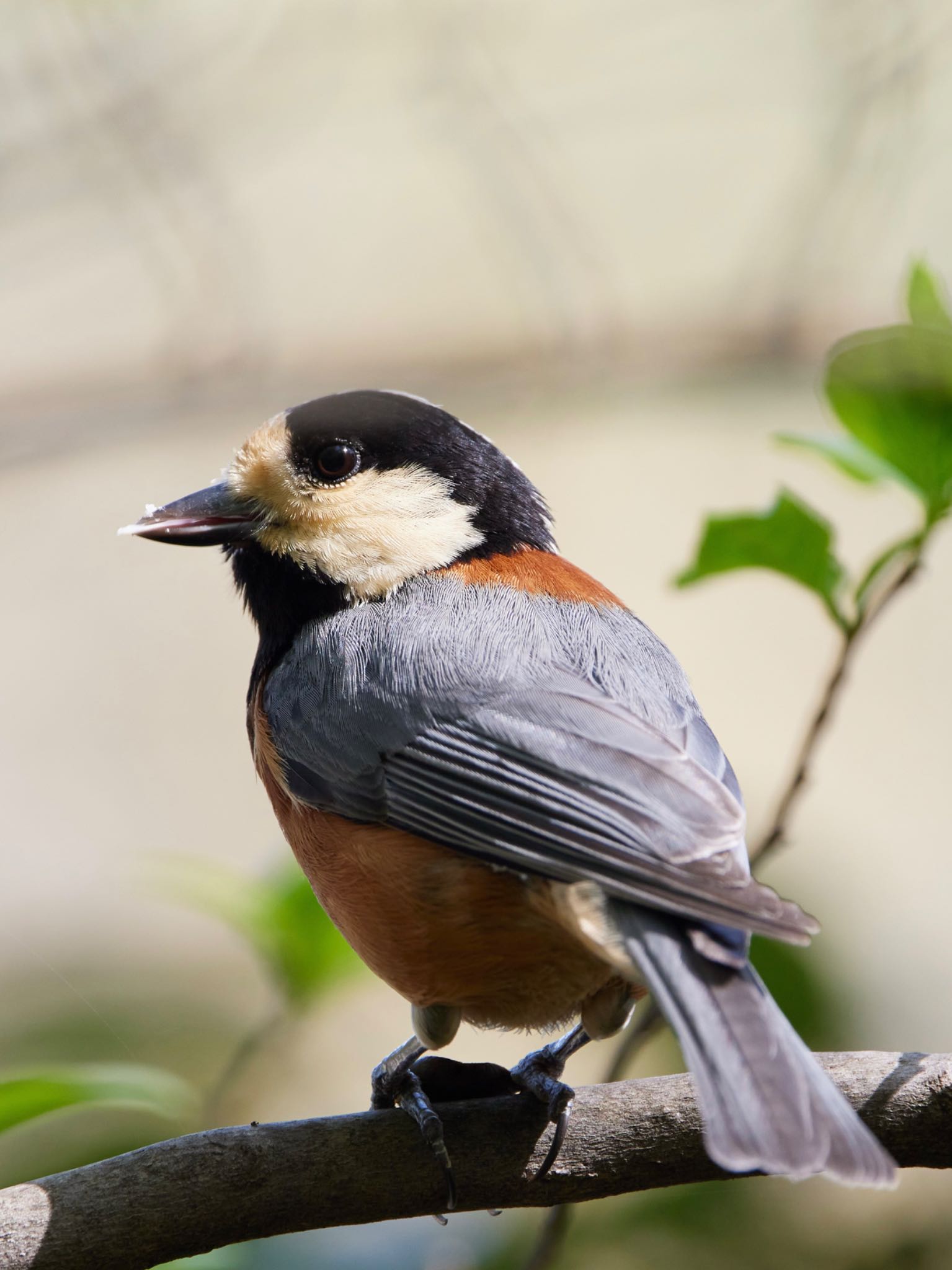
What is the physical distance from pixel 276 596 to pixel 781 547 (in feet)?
2.72

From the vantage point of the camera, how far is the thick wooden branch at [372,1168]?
155 cm

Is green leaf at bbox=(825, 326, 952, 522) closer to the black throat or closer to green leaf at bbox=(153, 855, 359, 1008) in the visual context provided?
the black throat

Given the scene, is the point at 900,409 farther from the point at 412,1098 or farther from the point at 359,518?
the point at 412,1098

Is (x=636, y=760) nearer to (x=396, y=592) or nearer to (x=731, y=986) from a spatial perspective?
(x=731, y=986)

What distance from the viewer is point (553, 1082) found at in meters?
1.79

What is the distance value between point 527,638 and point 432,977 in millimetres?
510

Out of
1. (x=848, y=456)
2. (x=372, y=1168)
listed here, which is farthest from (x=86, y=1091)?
(x=848, y=456)

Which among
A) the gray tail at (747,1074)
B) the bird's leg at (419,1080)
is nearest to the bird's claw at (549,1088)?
the bird's leg at (419,1080)

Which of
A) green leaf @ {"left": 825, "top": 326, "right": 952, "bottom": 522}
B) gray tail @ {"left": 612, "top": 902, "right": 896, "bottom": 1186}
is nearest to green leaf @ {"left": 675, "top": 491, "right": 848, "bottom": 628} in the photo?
green leaf @ {"left": 825, "top": 326, "right": 952, "bottom": 522}

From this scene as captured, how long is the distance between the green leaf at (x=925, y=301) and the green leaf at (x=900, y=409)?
0.20ft

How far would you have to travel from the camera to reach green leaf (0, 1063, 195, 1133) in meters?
1.63

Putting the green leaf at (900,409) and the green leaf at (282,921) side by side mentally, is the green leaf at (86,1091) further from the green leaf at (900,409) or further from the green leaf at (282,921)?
the green leaf at (900,409)

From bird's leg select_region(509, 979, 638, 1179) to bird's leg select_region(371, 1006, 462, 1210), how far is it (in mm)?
118

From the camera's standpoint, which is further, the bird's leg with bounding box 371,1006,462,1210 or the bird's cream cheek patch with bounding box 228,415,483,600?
the bird's cream cheek patch with bounding box 228,415,483,600
